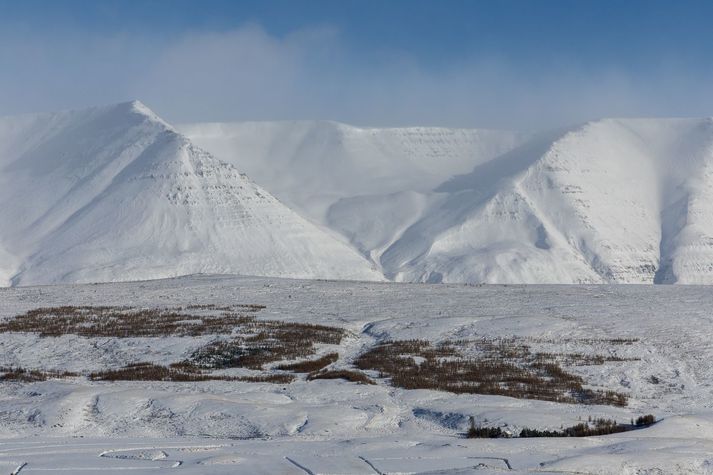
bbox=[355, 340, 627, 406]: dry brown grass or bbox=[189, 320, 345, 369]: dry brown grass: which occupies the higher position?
bbox=[189, 320, 345, 369]: dry brown grass

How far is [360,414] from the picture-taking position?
78.4 feet

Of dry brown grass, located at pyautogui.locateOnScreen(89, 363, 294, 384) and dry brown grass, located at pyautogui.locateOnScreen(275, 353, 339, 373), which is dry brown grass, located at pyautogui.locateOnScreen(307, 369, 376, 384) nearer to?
dry brown grass, located at pyautogui.locateOnScreen(89, 363, 294, 384)

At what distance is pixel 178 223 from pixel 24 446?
178m

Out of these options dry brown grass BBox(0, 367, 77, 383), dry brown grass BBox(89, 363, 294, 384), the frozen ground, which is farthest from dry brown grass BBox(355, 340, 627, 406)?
dry brown grass BBox(0, 367, 77, 383)

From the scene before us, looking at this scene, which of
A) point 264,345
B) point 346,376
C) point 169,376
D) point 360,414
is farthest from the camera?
point 264,345

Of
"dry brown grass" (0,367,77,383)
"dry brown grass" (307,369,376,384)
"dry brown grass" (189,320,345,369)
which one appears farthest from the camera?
"dry brown grass" (189,320,345,369)

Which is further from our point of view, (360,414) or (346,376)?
(346,376)

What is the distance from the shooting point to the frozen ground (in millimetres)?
17672

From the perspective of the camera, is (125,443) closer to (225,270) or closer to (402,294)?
(402,294)

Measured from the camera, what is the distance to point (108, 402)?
2473 cm

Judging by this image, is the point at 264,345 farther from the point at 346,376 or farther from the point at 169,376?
the point at 346,376

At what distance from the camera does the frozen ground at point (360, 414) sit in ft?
58.0

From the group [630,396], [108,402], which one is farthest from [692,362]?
[108,402]

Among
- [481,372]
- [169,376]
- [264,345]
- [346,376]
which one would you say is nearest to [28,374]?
[169,376]
